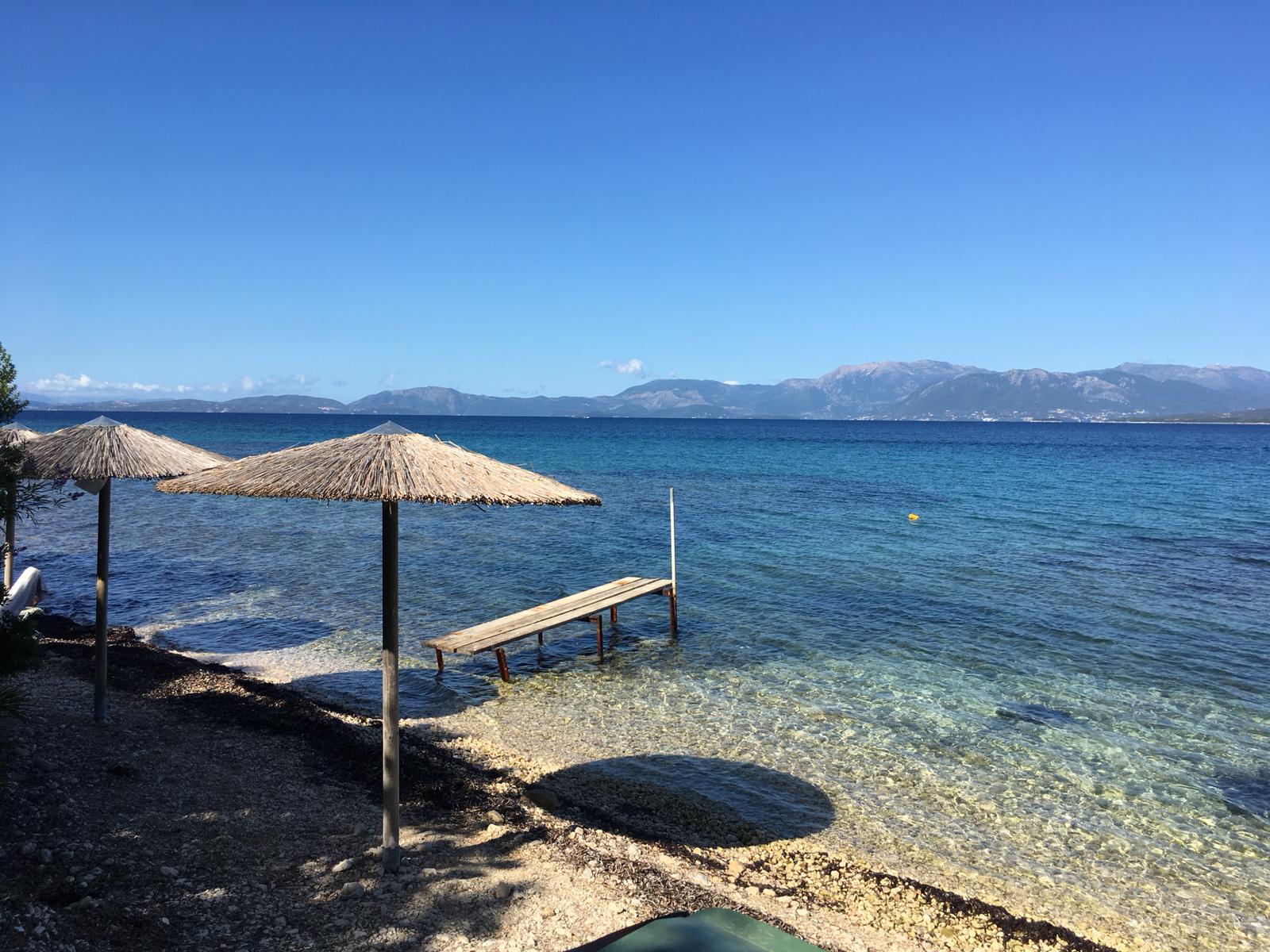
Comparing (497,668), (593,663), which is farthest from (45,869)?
(593,663)

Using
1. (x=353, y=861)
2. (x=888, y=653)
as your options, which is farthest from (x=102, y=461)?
(x=888, y=653)

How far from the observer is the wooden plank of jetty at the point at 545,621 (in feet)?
42.0

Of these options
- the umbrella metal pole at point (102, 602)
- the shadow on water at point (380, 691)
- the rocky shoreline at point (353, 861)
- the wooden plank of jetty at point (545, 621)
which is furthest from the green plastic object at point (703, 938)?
the wooden plank of jetty at point (545, 621)

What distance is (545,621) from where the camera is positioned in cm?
1405

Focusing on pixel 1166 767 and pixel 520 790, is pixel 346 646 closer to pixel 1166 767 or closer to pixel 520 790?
pixel 520 790

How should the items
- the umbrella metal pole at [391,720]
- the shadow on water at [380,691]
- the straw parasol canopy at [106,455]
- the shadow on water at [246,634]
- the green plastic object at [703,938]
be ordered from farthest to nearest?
the shadow on water at [246,634], the shadow on water at [380,691], the straw parasol canopy at [106,455], the umbrella metal pole at [391,720], the green plastic object at [703,938]

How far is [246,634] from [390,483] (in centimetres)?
1189

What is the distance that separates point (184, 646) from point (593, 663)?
7.85 m

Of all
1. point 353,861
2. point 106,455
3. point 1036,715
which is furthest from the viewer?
point 1036,715

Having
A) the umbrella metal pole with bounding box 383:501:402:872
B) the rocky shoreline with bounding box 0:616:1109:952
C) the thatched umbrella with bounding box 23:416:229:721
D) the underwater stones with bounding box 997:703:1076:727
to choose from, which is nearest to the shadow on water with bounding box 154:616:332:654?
the rocky shoreline with bounding box 0:616:1109:952

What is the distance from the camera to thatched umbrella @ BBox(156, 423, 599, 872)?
5.85 m

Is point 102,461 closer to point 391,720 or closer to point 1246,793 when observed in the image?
point 391,720

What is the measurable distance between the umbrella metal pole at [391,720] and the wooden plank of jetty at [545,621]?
5812 millimetres

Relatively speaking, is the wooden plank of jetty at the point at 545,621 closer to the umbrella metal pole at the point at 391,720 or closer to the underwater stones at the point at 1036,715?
the umbrella metal pole at the point at 391,720
